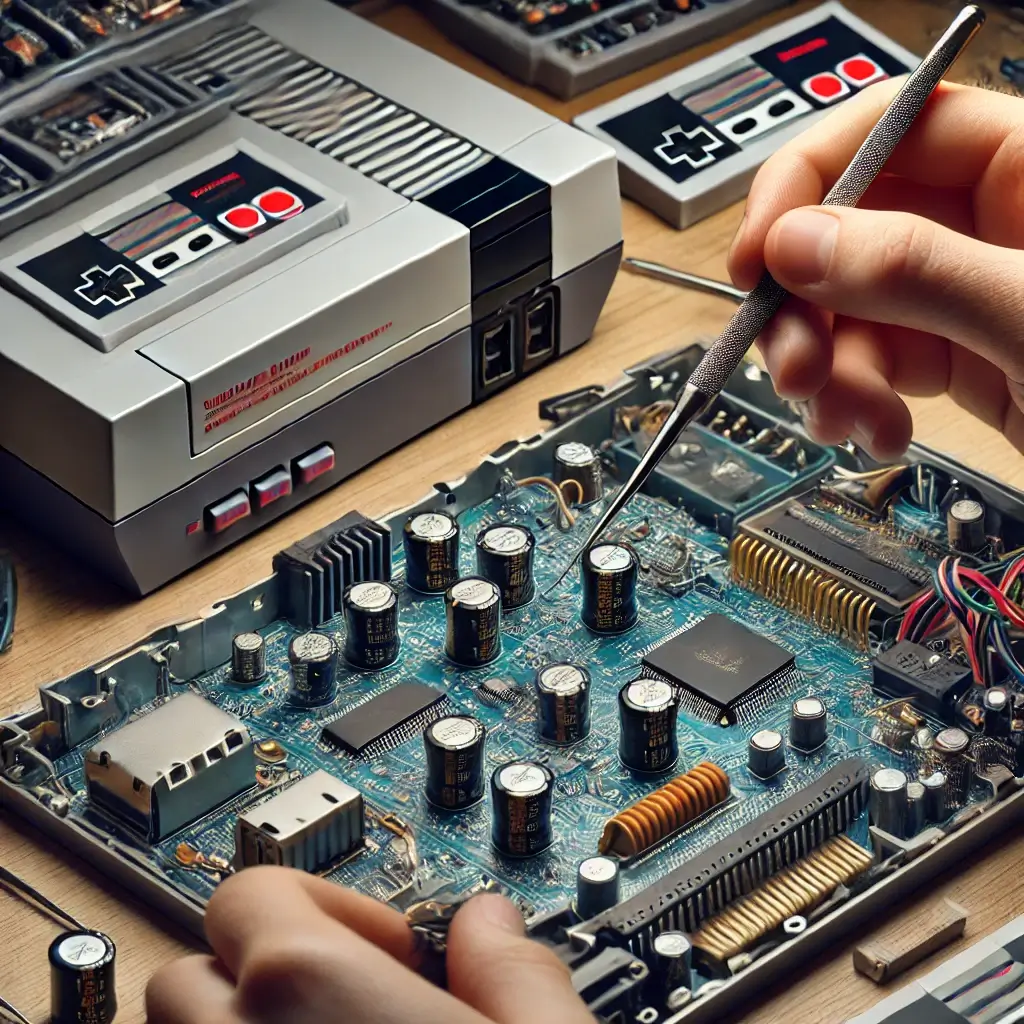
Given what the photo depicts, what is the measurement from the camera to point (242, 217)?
9.30ft

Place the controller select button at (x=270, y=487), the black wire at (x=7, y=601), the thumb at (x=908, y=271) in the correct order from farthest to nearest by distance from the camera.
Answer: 1. the controller select button at (x=270, y=487)
2. the black wire at (x=7, y=601)
3. the thumb at (x=908, y=271)

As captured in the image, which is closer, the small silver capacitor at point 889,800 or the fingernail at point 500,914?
the fingernail at point 500,914

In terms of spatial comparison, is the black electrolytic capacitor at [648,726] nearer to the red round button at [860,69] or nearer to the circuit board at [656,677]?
the circuit board at [656,677]

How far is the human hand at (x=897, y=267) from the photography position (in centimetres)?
205

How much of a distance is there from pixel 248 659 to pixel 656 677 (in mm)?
468

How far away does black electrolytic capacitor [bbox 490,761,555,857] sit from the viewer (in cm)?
231

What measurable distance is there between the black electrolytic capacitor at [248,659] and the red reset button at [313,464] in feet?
1.09

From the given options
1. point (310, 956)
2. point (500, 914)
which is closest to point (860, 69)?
point (500, 914)

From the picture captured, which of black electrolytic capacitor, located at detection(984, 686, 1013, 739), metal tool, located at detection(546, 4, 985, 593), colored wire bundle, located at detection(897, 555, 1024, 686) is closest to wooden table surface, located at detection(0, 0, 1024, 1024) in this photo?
black electrolytic capacitor, located at detection(984, 686, 1013, 739)

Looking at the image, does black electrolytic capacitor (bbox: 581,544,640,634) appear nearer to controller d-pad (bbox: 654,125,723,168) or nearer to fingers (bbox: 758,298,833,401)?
fingers (bbox: 758,298,833,401)

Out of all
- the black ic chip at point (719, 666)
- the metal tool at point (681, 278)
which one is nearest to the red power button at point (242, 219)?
the metal tool at point (681, 278)

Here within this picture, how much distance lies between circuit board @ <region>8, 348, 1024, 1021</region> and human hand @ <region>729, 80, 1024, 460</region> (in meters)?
0.25

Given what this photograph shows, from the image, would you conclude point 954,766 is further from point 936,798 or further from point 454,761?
point 454,761

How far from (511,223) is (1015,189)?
767 millimetres
